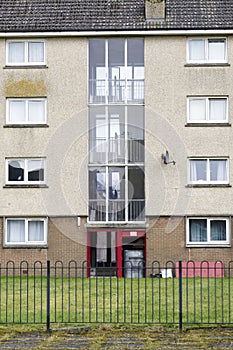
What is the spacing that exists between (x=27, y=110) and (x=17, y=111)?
413 mm

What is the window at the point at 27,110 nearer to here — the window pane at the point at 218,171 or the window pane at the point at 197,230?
the window pane at the point at 218,171

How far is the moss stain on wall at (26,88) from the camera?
27.9 metres

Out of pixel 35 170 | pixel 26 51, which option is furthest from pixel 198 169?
pixel 26 51

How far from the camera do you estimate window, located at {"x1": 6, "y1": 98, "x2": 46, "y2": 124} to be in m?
28.0

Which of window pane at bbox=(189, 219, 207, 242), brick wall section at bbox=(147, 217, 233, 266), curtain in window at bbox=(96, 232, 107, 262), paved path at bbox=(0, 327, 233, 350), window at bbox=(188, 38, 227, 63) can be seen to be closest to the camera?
paved path at bbox=(0, 327, 233, 350)

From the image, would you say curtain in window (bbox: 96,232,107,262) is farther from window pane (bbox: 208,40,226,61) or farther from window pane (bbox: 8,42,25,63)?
window pane (bbox: 208,40,226,61)

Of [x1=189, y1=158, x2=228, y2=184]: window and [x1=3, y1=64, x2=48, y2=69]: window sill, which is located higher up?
[x1=3, y1=64, x2=48, y2=69]: window sill

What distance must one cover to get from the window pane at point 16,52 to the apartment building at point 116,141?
0.10m

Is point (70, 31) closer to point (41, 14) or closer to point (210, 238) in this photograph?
point (41, 14)

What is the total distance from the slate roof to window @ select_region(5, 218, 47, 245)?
24.5 feet

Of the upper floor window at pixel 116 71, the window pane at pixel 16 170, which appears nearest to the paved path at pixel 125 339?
the window pane at pixel 16 170

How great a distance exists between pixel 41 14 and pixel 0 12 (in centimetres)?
169

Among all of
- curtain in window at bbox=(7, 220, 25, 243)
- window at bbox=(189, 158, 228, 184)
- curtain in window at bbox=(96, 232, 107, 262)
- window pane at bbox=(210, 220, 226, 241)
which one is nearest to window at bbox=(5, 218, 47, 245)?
curtain in window at bbox=(7, 220, 25, 243)

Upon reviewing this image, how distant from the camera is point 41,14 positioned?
93.8 feet
